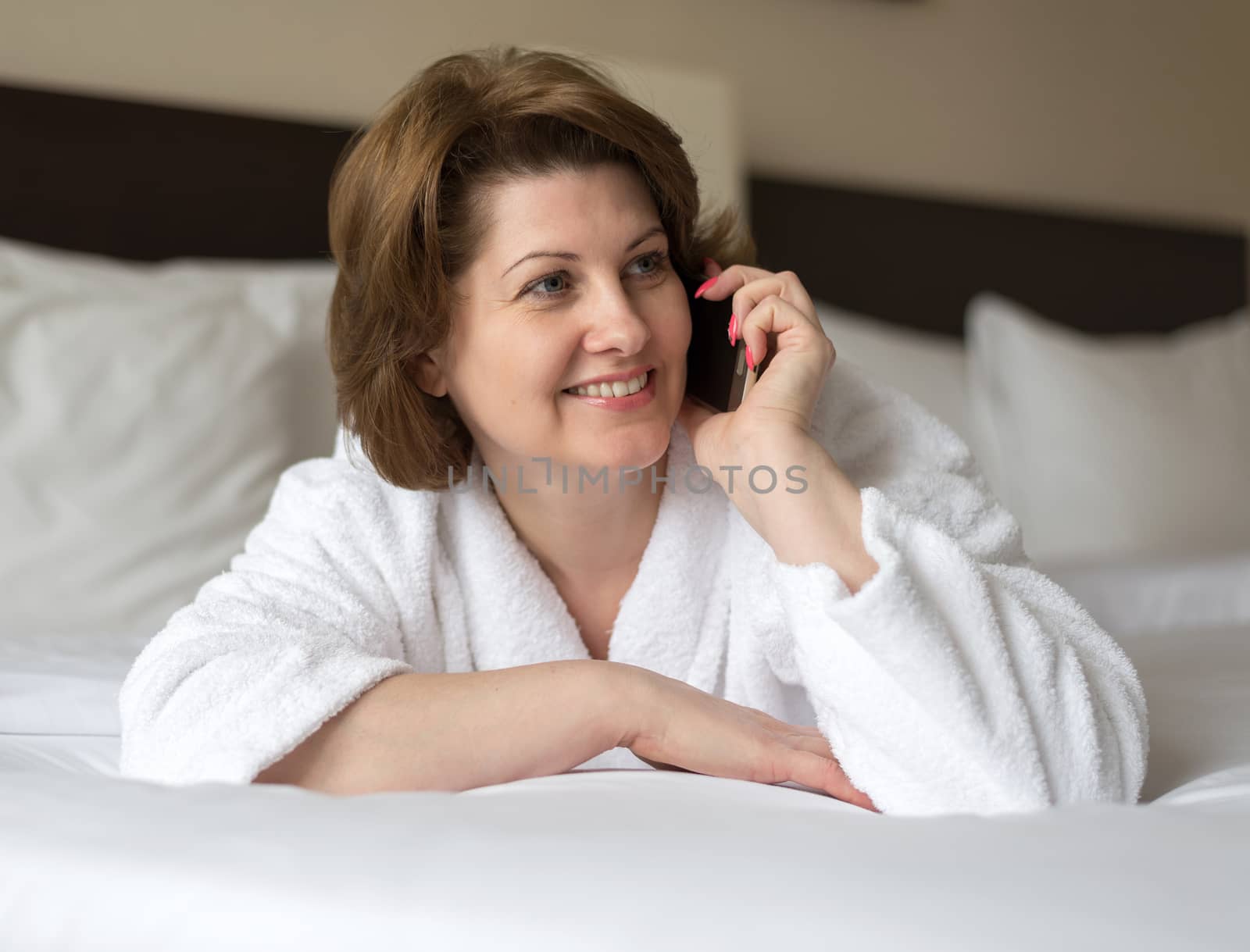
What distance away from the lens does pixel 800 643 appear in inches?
38.8

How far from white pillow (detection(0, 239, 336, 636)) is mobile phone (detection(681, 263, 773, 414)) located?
70 cm

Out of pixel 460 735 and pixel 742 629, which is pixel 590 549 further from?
pixel 460 735

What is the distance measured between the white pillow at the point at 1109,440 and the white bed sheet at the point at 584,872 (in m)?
1.71

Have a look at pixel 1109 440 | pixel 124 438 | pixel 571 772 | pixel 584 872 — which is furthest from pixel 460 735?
pixel 1109 440

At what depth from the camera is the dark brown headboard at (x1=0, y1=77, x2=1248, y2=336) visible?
204 centimetres

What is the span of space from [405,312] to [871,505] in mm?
522

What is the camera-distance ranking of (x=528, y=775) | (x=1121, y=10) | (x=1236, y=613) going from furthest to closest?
1. (x=1121, y=10)
2. (x=1236, y=613)
3. (x=528, y=775)

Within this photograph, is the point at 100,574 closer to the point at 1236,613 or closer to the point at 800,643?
the point at 800,643

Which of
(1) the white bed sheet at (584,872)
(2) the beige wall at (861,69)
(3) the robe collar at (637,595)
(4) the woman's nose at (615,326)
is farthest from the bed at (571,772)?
(4) the woman's nose at (615,326)

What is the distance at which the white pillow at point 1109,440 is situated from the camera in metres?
2.43

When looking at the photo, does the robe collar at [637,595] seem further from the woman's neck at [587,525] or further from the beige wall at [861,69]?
the beige wall at [861,69]

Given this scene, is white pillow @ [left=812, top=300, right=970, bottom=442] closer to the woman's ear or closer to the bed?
the bed

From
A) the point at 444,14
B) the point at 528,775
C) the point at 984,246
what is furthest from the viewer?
the point at 984,246

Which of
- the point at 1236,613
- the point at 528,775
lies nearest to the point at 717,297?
the point at 528,775
